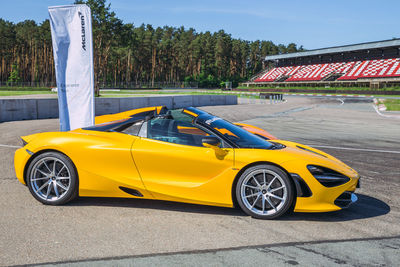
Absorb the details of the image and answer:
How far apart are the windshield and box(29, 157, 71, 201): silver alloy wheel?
6.06 ft

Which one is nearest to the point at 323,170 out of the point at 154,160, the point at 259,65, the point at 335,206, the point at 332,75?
the point at 335,206

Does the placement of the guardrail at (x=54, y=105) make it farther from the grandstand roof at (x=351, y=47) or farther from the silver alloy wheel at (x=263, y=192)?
the grandstand roof at (x=351, y=47)

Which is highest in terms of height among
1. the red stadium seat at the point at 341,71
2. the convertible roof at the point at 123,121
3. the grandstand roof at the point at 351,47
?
the grandstand roof at the point at 351,47

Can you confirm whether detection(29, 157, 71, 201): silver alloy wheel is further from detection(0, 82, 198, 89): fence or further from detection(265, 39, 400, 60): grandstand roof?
detection(0, 82, 198, 89): fence

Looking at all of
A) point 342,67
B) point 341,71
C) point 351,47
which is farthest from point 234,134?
point 351,47

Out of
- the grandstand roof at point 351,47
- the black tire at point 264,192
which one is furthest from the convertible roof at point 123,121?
the grandstand roof at point 351,47

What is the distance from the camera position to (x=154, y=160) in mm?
4277

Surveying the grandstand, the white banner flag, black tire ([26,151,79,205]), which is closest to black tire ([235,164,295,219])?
black tire ([26,151,79,205])

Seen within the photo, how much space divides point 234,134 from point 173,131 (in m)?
0.79

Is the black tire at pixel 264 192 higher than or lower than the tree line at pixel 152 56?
lower

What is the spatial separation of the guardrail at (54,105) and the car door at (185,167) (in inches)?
546

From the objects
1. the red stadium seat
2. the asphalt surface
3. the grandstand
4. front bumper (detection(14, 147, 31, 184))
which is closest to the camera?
the asphalt surface

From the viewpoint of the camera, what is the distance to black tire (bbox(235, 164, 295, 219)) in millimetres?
4066

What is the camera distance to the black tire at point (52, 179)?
450 centimetres
